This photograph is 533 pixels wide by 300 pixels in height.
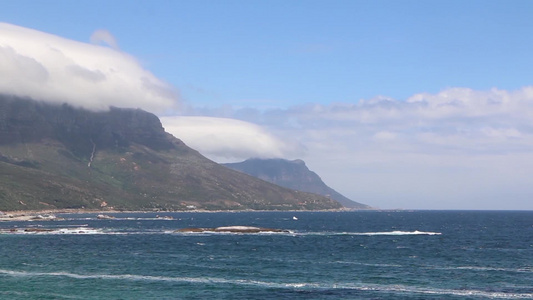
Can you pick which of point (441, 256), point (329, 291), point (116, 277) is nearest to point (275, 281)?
point (329, 291)

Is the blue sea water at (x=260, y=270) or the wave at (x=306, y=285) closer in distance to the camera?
the wave at (x=306, y=285)

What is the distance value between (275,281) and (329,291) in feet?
42.2

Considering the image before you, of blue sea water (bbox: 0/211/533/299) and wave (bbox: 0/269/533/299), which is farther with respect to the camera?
blue sea water (bbox: 0/211/533/299)

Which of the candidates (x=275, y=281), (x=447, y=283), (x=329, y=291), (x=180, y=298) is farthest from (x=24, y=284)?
(x=447, y=283)

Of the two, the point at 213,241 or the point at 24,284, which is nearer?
the point at 24,284

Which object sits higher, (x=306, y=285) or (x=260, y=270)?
(x=306, y=285)

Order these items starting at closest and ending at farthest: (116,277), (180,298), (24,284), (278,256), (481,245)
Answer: (180,298)
(24,284)
(116,277)
(278,256)
(481,245)

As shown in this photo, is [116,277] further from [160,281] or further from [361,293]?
[361,293]

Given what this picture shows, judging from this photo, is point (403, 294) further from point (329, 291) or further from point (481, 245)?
point (481, 245)

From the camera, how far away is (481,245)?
16912cm

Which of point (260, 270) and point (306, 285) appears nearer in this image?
point (306, 285)

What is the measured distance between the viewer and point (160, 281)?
9225 centimetres

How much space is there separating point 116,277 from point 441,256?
74.6m

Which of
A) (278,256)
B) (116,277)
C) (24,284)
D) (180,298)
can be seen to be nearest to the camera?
(180,298)
